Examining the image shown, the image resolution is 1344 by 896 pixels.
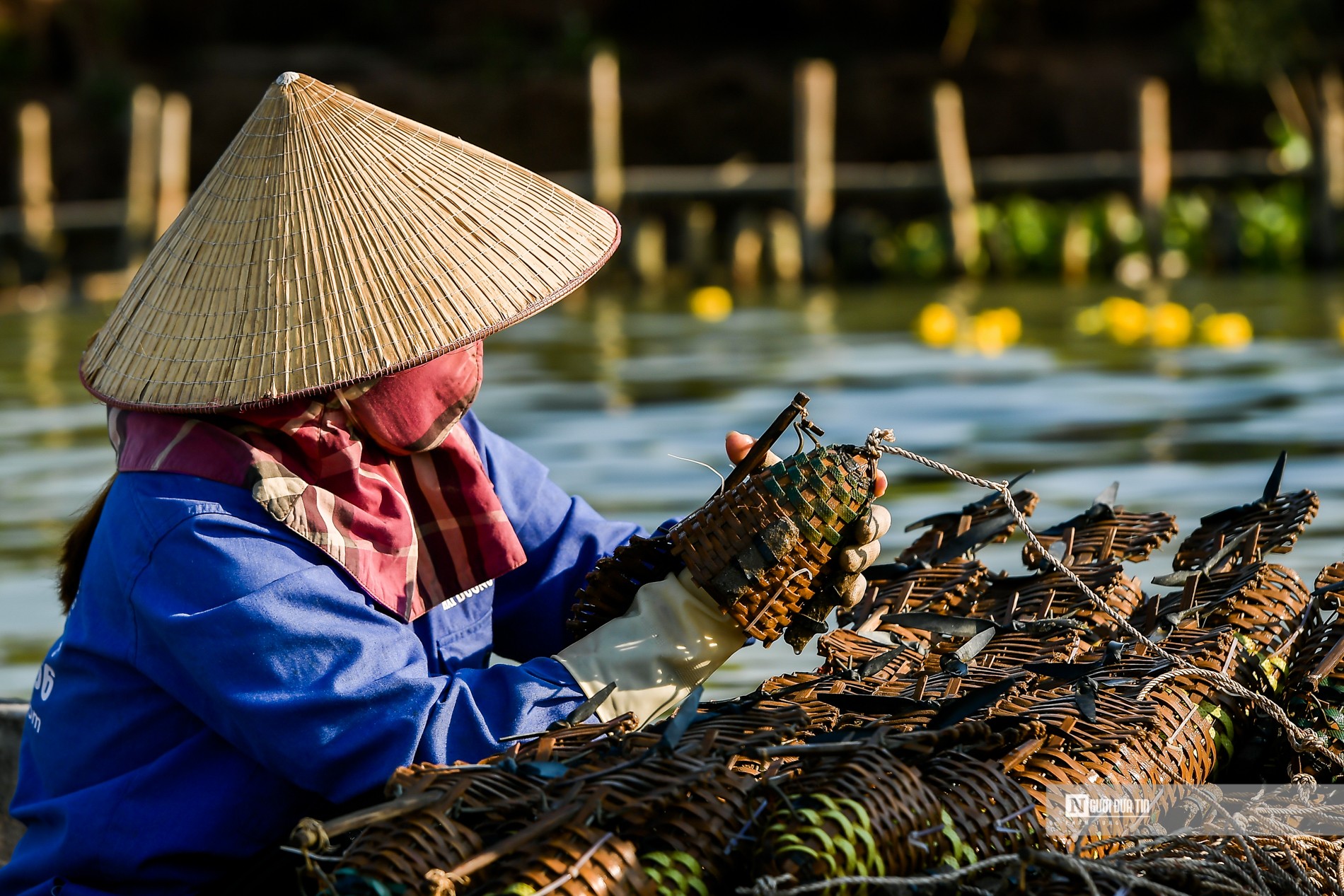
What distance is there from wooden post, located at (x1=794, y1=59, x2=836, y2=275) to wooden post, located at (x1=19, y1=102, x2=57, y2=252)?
8129 mm

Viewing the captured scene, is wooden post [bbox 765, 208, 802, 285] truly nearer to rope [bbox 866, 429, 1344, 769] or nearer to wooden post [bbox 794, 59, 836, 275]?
wooden post [bbox 794, 59, 836, 275]

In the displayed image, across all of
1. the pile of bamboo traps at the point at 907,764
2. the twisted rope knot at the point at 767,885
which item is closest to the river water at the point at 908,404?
the pile of bamboo traps at the point at 907,764

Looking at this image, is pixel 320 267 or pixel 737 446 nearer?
pixel 320 267

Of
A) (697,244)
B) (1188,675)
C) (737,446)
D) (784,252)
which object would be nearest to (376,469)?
(737,446)

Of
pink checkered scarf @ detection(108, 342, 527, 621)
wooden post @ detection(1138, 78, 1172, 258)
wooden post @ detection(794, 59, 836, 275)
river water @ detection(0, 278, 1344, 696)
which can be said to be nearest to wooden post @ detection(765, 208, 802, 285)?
wooden post @ detection(794, 59, 836, 275)

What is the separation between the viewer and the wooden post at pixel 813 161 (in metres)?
16.0

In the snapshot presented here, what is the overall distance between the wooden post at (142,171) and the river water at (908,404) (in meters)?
3.03

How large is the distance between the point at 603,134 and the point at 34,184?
631 cm

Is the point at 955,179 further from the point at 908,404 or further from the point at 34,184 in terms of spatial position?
the point at 34,184

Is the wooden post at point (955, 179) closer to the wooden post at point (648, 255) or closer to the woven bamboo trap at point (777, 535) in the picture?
the wooden post at point (648, 255)

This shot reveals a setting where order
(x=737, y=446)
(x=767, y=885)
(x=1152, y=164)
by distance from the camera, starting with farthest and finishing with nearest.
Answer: (x=1152, y=164) → (x=737, y=446) → (x=767, y=885)

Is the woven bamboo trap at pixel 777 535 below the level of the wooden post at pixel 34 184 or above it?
below

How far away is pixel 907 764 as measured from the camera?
1.65 m

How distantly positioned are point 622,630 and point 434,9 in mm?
23625
